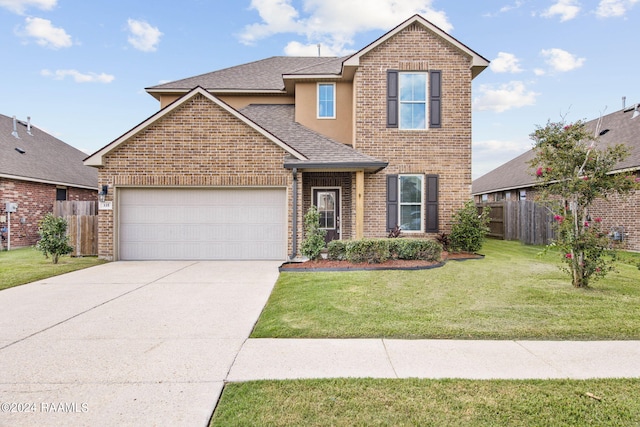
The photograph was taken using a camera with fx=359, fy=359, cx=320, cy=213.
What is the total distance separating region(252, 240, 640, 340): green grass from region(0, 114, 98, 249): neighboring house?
13204mm

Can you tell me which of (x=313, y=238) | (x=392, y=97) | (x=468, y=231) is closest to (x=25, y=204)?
(x=313, y=238)

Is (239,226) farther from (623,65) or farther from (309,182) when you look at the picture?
(623,65)

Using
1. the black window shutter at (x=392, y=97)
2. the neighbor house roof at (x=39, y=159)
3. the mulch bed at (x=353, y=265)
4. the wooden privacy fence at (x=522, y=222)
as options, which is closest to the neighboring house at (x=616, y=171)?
the wooden privacy fence at (x=522, y=222)

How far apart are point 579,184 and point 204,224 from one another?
951cm

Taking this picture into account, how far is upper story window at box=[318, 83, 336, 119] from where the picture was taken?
1327cm

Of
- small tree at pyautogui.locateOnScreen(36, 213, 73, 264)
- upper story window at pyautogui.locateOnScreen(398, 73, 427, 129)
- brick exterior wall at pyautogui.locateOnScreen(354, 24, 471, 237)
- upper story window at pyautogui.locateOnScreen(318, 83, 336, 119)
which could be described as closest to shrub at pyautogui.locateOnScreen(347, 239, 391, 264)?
brick exterior wall at pyautogui.locateOnScreen(354, 24, 471, 237)

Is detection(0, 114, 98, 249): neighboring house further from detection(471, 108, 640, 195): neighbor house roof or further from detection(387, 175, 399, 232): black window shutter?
detection(471, 108, 640, 195): neighbor house roof

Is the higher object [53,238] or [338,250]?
[53,238]

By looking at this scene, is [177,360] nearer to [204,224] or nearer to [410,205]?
[204,224]

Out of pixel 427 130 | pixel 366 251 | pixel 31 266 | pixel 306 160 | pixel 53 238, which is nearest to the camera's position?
pixel 366 251

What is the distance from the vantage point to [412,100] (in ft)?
39.5

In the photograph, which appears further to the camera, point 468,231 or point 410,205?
point 410,205

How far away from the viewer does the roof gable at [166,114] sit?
1056 cm

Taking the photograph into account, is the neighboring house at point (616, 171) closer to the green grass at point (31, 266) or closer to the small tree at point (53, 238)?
the green grass at point (31, 266)
